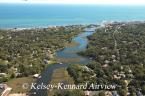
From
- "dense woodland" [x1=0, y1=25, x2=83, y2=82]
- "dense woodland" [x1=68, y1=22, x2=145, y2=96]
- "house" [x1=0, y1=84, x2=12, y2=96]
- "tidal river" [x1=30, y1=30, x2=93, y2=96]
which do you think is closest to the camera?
"house" [x1=0, y1=84, x2=12, y2=96]

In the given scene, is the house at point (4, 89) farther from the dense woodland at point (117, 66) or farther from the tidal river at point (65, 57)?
the dense woodland at point (117, 66)

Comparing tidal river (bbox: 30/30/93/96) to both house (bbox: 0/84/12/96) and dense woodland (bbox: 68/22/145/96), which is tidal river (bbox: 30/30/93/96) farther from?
house (bbox: 0/84/12/96)

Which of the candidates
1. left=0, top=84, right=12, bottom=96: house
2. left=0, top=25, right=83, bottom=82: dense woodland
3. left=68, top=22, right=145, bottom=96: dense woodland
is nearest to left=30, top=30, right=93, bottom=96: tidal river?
left=0, top=25, right=83, bottom=82: dense woodland

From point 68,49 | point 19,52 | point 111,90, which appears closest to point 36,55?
point 19,52

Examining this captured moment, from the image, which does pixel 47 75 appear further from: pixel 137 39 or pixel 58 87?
pixel 137 39

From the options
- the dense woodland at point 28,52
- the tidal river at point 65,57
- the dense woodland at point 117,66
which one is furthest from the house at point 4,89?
the dense woodland at point 117,66
